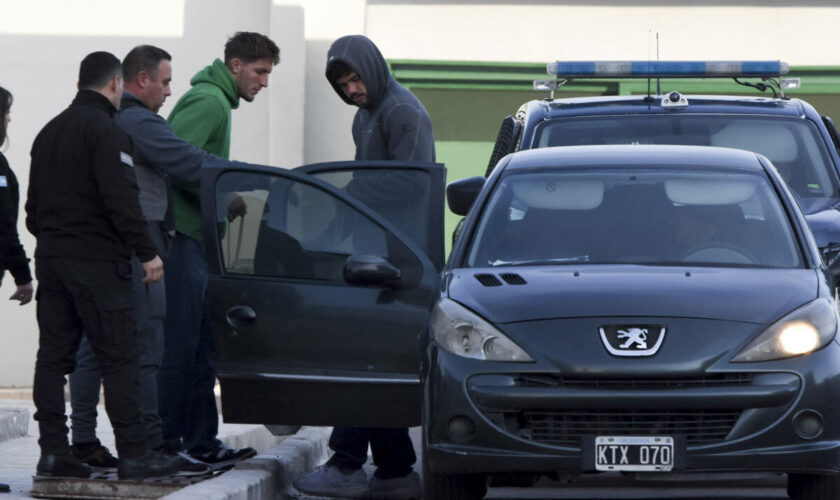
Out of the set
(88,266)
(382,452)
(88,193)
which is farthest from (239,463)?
(88,193)

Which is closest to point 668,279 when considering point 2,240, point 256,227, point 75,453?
point 256,227

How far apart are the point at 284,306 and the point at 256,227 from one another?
0.40 m

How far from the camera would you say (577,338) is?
623cm

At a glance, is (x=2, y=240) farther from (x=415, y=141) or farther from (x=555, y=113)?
(x=555, y=113)

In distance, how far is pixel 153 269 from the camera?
7.11 m

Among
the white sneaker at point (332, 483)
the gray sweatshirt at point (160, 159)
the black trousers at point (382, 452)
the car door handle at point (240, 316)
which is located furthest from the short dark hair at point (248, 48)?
the white sneaker at point (332, 483)

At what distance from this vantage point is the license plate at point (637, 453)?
608 cm

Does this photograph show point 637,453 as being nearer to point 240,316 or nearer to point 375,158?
point 240,316

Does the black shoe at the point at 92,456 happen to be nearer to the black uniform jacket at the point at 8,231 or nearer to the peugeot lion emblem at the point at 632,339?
the black uniform jacket at the point at 8,231

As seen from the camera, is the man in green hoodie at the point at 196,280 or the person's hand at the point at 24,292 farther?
the person's hand at the point at 24,292

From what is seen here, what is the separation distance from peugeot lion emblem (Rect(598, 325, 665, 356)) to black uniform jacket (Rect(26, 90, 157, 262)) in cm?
198

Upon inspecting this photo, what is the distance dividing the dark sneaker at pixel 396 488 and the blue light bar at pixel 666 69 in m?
3.55

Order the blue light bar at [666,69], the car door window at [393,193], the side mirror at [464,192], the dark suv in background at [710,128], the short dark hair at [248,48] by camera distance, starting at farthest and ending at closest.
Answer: the blue light bar at [666,69] → the dark suv in background at [710,128] → the short dark hair at [248,48] → the side mirror at [464,192] → the car door window at [393,193]

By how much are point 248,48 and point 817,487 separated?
3.66 metres
